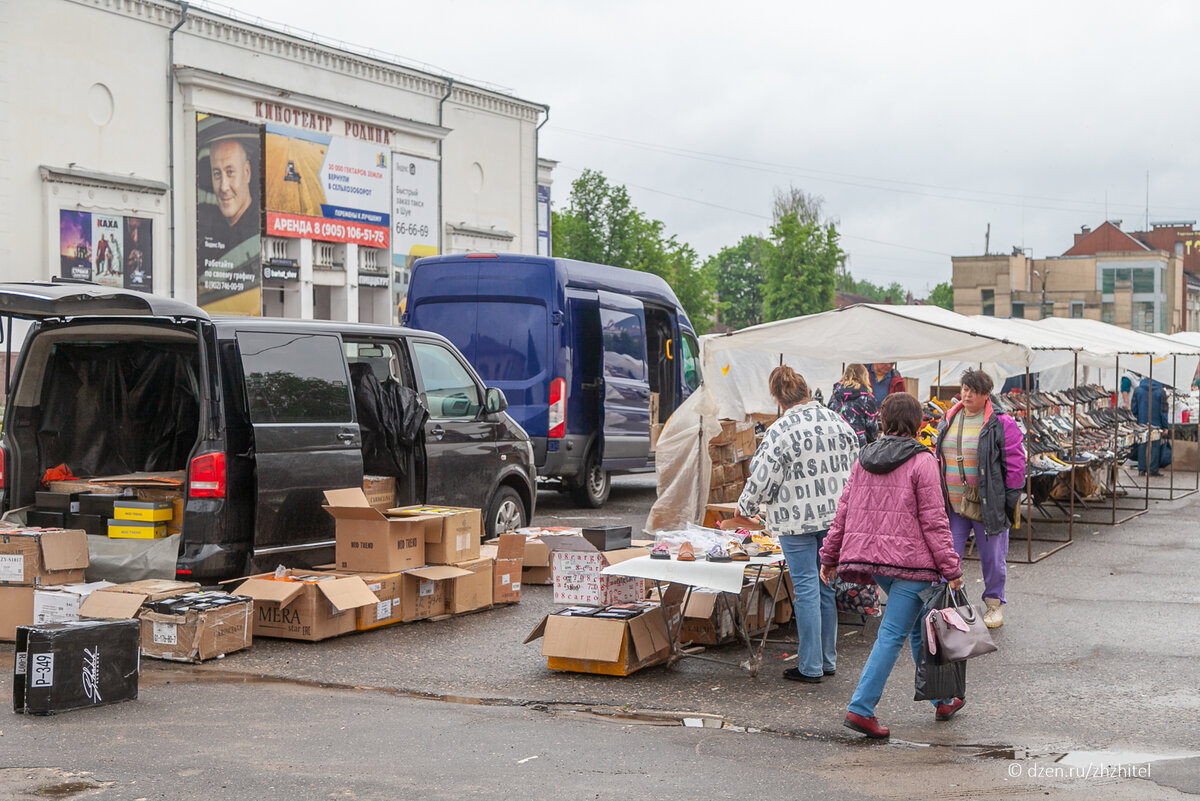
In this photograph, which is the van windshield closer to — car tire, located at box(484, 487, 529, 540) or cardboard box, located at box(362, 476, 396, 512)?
car tire, located at box(484, 487, 529, 540)

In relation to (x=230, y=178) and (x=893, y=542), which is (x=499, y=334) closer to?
(x=893, y=542)

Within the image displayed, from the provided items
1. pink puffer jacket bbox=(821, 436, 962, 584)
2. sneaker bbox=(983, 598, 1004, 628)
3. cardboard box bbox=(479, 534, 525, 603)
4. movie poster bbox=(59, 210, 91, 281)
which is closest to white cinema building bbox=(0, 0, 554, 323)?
movie poster bbox=(59, 210, 91, 281)

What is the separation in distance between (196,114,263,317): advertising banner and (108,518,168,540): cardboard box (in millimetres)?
22791

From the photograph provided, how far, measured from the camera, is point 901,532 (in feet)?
19.1

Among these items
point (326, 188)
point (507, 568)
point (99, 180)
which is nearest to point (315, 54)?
point (326, 188)

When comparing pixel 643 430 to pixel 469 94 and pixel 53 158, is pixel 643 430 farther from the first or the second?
pixel 469 94

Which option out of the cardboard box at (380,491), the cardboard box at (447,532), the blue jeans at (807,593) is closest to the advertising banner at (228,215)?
the cardboard box at (380,491)

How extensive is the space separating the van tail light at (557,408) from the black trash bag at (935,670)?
8237mm

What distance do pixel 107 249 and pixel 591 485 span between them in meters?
17.2

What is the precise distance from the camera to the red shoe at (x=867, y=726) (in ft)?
18.9

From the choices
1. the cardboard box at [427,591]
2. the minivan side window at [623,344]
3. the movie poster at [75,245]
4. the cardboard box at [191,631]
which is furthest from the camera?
the movie poster at [75,245]

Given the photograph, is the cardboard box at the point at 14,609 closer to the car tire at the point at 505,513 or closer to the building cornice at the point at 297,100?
the car tire at the point at 505,513

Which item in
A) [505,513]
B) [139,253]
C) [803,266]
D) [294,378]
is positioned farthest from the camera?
[803,266]

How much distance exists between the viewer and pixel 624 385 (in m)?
15.0
